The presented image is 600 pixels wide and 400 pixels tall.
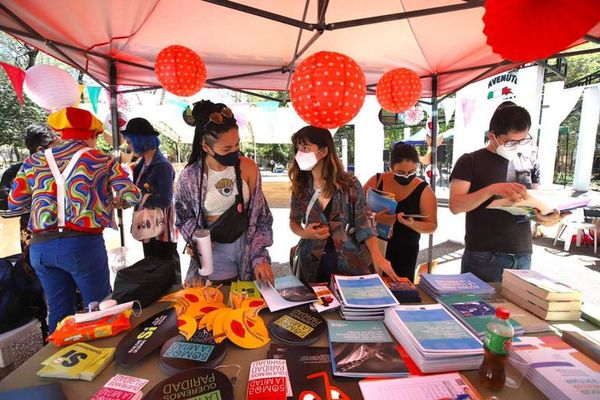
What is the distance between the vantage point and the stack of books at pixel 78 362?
2.79 feet

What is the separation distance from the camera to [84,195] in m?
1.78

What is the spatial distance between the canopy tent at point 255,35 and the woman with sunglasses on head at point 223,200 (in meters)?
0.98

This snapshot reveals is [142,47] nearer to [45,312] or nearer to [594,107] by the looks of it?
[45,312]

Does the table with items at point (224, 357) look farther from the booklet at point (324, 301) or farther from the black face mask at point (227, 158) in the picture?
the black face mask at point (227, 158)

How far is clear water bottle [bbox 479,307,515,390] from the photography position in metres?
0.79

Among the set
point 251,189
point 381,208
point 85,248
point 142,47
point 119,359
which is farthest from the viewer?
point 142,47

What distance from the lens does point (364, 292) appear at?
126 cm

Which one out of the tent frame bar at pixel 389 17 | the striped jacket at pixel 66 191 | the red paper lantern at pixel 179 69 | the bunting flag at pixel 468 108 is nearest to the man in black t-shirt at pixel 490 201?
the tent frame bar at pixel 389 17

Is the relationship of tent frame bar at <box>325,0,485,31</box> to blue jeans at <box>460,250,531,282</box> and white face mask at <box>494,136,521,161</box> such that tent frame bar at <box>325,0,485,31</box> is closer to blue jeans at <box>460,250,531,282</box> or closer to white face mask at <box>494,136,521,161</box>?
white face mask at <box>494,136,521,161</box>

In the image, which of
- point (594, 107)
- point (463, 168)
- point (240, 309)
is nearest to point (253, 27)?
point (463, 168)

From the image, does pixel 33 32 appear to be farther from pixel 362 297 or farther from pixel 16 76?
pixel 362 297

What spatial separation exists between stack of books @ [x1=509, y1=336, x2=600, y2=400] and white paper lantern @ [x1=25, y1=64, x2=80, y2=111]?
12.9ft

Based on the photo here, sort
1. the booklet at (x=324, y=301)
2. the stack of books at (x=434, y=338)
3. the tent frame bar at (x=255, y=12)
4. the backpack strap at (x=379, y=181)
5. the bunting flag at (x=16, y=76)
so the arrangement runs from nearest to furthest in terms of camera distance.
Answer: the stack of books at (x=434, y=338), the booklet at (x=324, y=301), the tent frame bar at (x=255, y=12), the backpack strap at (x=379, y=181), the bunting flag at (x=16, y=76)

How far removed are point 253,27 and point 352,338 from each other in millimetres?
3057
